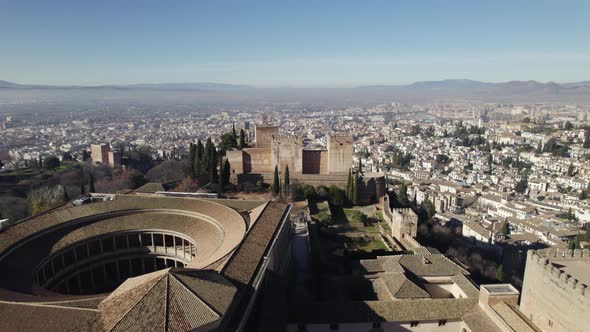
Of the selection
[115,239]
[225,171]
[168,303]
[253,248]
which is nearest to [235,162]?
[225,171]

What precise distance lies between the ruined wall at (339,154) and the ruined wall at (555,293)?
21047mm

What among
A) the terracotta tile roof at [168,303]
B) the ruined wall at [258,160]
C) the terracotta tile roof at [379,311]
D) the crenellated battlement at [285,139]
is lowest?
the terracotta tile roof at [379,311]

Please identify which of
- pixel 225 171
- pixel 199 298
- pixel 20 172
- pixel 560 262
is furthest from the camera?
pixel 20 172

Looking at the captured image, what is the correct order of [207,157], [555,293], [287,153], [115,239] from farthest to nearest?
[207,157], [287,153], [115,239], [555,293]

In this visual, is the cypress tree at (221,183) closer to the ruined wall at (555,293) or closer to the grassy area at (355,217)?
the grassy area at (355,217)

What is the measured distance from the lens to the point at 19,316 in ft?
35.1

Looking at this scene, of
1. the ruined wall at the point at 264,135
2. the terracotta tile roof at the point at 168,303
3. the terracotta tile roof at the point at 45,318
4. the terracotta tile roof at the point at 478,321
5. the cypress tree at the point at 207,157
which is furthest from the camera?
the ruined wall at the point at 264,135

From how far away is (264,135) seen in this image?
37.4 meters

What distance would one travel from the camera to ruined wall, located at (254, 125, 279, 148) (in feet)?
122

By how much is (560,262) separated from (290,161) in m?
23.2

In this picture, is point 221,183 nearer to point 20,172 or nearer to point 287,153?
point 287,153

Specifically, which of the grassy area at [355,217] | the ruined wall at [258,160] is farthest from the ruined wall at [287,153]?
the grassy area at [355,217]

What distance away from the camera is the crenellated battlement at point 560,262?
12.1 meters

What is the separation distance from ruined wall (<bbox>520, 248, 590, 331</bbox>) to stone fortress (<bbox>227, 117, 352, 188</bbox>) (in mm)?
20662
